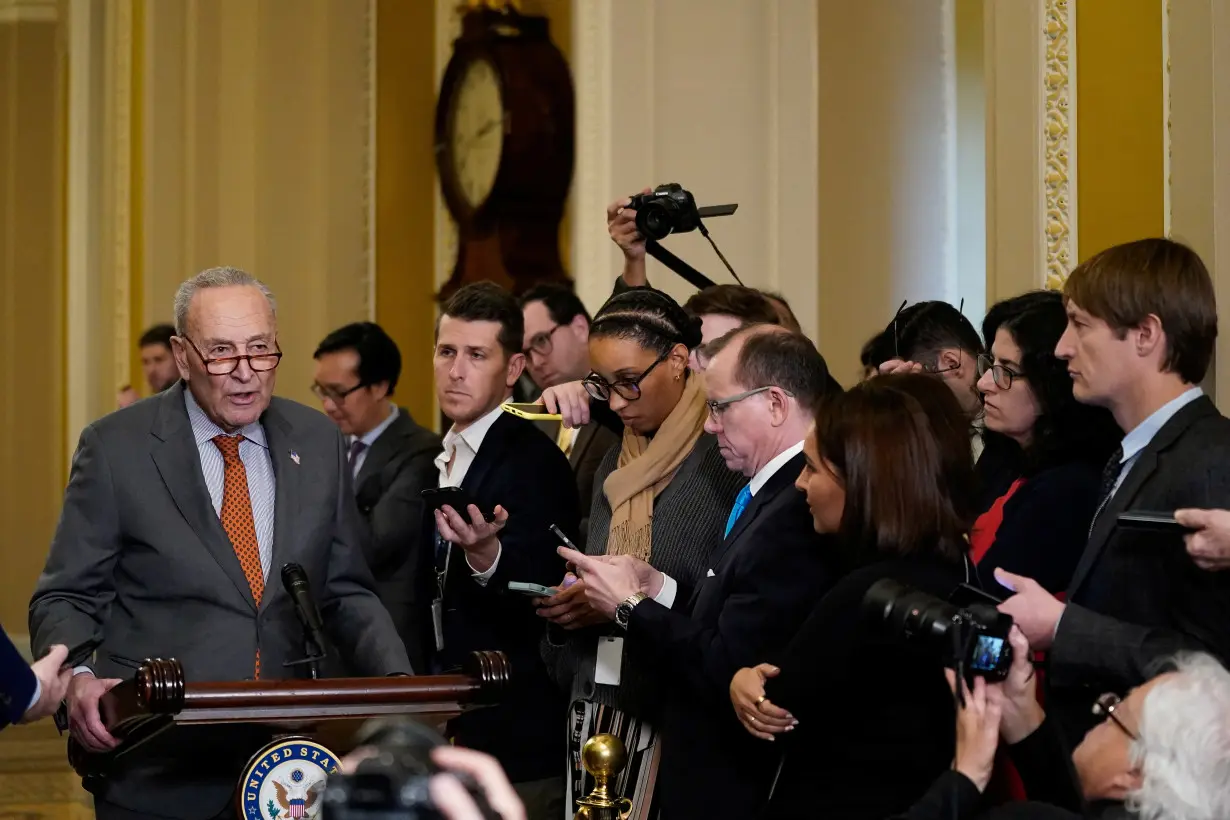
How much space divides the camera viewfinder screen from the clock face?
20.8 ft

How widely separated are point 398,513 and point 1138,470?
9.42 ft

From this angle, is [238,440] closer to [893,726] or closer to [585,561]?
[585,561]

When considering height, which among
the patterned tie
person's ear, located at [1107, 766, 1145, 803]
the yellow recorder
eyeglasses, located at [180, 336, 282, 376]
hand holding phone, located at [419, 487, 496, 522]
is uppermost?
eyeglasses, located at [180, 336, 282, 376]

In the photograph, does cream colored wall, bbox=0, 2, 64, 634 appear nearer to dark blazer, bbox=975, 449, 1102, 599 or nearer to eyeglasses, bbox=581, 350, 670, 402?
eyeglasses, bbox=581, 350, 670, 402

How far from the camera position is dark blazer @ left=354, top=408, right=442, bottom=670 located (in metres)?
5.14

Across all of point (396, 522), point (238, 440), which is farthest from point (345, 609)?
point (396, 522)

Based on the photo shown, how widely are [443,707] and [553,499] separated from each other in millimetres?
1284

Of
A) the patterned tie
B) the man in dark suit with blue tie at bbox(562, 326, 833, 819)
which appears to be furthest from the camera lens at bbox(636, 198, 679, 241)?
the patterned tie

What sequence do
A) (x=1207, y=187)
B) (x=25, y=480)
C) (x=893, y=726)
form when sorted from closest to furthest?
(x=893, y=726)
(x=1207, y=187)
(x=25, y=480)

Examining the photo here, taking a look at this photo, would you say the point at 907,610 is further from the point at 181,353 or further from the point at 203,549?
the point at 181,353

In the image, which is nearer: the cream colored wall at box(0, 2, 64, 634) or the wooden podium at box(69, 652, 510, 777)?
the wooden podium at box(69, 652, 510, 777)

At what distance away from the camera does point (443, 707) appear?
10.0 ft

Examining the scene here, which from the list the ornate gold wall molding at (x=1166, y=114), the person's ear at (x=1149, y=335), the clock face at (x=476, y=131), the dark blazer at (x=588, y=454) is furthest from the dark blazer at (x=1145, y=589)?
the clock face at (x=476, y=131)

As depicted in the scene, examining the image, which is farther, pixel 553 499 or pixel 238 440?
pixel 553 499
